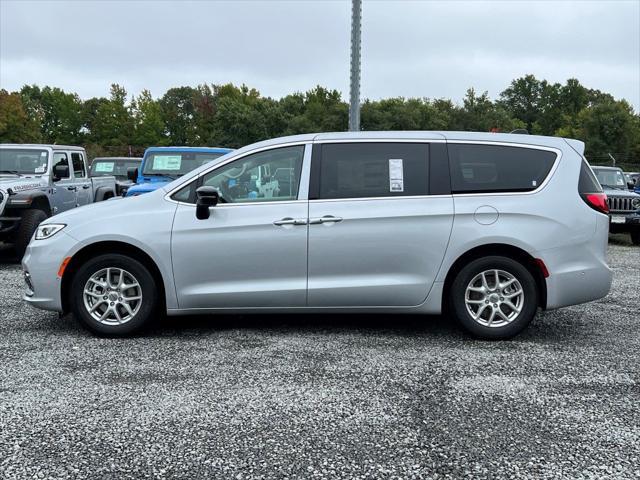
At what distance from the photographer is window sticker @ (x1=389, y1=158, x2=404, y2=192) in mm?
5645

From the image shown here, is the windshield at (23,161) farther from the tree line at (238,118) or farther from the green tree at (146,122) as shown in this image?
the green tree at (146,122)

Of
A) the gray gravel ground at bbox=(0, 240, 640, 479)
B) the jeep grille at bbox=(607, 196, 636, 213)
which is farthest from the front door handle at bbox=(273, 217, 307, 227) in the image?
the jeep grille at bbox=(607, 196, 636, 213)

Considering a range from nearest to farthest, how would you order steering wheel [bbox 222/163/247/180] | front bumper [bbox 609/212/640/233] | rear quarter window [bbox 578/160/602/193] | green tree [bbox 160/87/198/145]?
rear quarter window [bbox 578/160/602/193] < steering wheel [bbox 222/163/247/180] < front bumper [bbox 609/212/640/233] < green tree [bbox 160/87/198/145]

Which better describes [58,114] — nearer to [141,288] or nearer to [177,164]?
[177,164]

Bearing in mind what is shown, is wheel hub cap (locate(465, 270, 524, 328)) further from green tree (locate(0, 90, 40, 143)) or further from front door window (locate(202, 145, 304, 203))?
green tree (locate(0, 90, 40, 143))

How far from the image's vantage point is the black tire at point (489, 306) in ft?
18.1

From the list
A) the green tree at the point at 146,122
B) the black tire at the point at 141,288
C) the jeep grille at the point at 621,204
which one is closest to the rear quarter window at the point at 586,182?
the black tire at the point at 141,288

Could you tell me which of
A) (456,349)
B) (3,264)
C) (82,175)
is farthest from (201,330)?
(82,175)

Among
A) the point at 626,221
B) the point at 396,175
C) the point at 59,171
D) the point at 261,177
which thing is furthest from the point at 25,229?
the point at 626,221

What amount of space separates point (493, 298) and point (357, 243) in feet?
4.02

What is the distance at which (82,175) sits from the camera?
1269cm

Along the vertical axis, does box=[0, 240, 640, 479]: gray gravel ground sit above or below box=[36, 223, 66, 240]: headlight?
below

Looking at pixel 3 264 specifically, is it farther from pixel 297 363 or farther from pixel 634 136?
pixel 634 136

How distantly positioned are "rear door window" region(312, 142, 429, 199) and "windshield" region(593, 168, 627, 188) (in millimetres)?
11469
